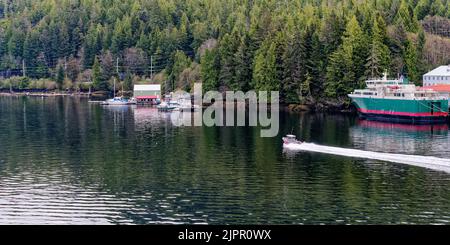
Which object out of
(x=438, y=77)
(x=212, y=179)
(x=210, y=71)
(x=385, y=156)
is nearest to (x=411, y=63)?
(x=438, y=77)

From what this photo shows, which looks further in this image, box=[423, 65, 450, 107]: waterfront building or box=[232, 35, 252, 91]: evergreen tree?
box=[232, 35, 252, 91]: evergreen tree

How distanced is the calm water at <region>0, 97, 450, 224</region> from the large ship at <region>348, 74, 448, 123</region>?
27.4 feet

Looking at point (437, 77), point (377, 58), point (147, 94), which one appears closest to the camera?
point (377, 58)

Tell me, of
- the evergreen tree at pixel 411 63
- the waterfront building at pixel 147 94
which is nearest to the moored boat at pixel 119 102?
the waterfront building at pixel 147 94

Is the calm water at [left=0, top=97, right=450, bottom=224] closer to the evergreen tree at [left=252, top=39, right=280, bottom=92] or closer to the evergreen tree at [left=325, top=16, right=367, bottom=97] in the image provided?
the evergreen tree at [left=325, top=16, right=367, bottom=97]

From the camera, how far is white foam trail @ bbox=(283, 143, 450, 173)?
64812mm

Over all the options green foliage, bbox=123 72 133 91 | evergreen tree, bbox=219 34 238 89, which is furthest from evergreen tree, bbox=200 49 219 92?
green foliage, bbox=123 72 133 91

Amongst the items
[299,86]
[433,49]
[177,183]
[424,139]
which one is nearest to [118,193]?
[177,183]

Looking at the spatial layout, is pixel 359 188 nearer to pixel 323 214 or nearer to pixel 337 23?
pixel 323 214

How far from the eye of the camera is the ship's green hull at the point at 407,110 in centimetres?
10538

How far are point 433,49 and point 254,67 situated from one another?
36991 millimetres

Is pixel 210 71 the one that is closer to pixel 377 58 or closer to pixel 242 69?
pixel 242 69

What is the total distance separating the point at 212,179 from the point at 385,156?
791 inches

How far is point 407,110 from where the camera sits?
352ft
